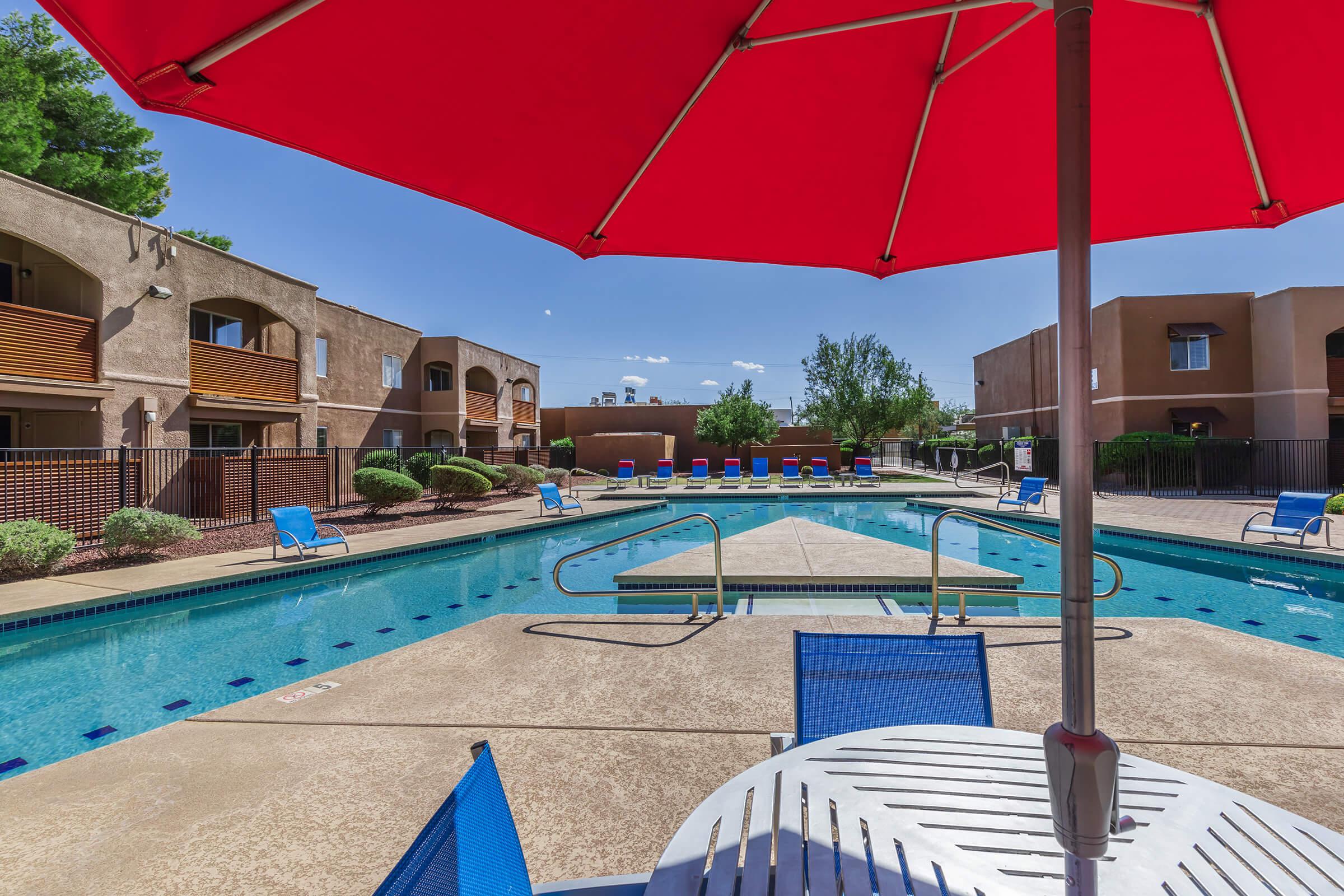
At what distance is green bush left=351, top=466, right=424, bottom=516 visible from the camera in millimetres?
12750

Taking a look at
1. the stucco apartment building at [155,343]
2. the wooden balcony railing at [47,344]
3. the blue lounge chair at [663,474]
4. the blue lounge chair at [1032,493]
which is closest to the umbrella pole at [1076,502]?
the blue lounge chair at [1032,493]

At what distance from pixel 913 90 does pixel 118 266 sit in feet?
50.0

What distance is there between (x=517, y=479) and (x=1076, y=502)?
62.1ft

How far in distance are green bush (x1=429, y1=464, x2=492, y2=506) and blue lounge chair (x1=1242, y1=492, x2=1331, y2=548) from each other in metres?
14.2

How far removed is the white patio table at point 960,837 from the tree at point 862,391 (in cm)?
2992

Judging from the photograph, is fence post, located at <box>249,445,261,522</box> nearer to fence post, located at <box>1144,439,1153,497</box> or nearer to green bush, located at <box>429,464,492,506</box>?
green bush, located at <box>429,464,492,506</box>

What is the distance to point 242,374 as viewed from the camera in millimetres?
14359

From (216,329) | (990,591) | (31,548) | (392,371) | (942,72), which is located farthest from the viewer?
(392,371)

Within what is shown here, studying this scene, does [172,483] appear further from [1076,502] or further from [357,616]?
[1076,502]

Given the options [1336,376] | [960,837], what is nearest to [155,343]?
[960,837]

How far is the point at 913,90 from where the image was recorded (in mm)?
2045

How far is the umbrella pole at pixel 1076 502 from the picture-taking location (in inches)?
38.6

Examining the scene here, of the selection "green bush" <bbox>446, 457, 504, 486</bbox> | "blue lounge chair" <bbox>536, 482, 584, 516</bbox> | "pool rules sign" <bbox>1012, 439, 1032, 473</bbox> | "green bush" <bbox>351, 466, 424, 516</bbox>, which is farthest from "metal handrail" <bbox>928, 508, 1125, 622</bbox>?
"pool rules sign" <bbox>1012, 439, 1032, 473</bbox>

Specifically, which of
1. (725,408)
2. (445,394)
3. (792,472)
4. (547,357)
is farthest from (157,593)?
(547,357)
